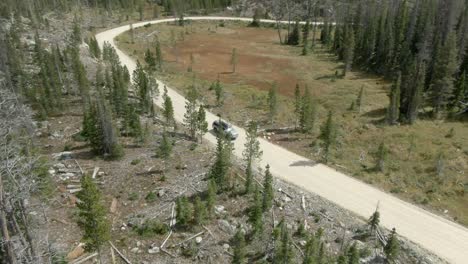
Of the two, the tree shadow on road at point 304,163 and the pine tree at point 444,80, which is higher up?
the pine tree at point 444,80

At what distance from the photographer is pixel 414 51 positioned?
2901 inches

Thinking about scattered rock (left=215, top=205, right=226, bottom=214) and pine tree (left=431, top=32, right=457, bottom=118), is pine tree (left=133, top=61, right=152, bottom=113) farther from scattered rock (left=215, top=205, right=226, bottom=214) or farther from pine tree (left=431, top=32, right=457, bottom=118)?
pine tree (left=431, top=32, right=457, bottom=118)

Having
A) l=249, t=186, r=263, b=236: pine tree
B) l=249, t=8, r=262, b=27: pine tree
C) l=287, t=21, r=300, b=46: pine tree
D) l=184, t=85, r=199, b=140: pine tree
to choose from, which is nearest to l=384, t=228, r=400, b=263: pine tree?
l=249, t=186, r=263, b=236: pine tree

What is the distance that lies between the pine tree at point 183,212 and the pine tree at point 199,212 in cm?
42

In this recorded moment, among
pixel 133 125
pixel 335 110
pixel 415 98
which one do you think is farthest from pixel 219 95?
pixel 415 98

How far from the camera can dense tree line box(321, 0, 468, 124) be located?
160ft

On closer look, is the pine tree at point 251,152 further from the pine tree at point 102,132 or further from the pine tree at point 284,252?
the pine tree at point 102,132

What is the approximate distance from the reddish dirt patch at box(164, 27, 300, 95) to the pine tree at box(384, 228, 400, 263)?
37578 millimetres

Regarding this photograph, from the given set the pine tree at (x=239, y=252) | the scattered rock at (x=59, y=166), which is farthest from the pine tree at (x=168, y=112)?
the pine tree at (x=239, y=252)

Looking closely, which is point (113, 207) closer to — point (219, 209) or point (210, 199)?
point (210, 199)

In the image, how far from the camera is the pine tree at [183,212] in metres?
25.1

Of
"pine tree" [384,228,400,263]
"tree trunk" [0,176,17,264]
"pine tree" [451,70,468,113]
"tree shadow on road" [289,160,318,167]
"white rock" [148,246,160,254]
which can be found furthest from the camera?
"pine tree" [451,70,468,113]

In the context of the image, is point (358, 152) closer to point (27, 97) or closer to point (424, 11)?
point (27, 97)

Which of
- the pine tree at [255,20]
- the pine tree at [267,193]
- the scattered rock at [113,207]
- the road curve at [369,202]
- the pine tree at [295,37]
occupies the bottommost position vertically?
the road curve at [369,202]
